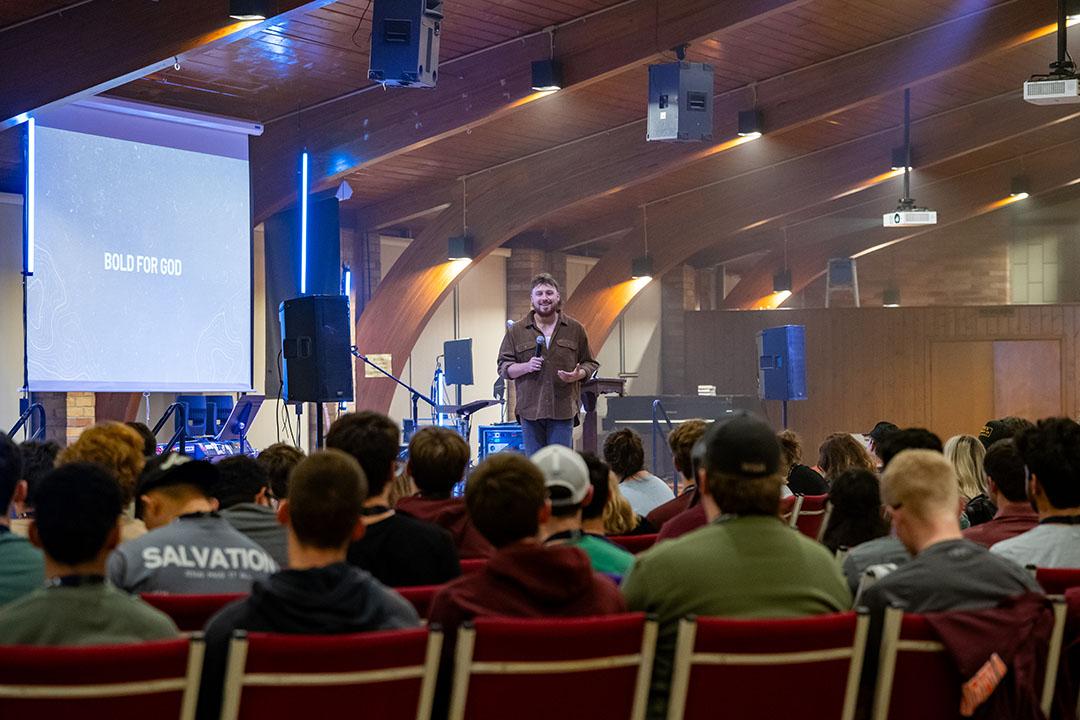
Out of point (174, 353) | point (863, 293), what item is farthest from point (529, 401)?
point (863, 293)

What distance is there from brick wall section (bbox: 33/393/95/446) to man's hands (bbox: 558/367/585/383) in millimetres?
5288

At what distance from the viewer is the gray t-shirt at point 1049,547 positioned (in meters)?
3.26

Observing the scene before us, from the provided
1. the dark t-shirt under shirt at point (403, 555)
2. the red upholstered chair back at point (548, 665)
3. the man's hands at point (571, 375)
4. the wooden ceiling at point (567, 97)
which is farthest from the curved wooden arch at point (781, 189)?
the red upholstered chair back at point (548, 665)

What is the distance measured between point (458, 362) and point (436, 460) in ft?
33.7

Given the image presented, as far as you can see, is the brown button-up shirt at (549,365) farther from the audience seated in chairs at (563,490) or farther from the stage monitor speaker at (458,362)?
the stage monitor speaker at (458,362)

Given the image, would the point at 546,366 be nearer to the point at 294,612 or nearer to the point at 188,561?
the point at 188,561

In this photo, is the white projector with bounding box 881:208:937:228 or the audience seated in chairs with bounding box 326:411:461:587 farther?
the white projector with bounding box 881:208:937:228

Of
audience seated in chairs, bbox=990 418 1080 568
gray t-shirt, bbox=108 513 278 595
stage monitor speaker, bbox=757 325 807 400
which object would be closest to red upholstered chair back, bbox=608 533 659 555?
audience seated in chairs, bbox=990 418 1080 568

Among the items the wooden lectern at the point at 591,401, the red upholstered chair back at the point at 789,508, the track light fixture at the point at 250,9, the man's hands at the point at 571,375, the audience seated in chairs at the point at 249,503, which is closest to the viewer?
the audience seated in chairs at the point at 249,503

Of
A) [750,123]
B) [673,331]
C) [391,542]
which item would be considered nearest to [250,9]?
[391,542]

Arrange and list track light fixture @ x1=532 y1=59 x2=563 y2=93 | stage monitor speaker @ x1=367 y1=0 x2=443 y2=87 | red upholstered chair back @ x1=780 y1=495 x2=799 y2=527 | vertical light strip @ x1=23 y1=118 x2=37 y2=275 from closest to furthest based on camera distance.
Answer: red upholstered chair back @ x1=780 y1=495 x2=799 y2=527
stage monitor speaker @ x1=367 y1=0 x2=443 y2=87
vertical light strip @ x1=23 y1=118 x2=37 y2=275
track light fixture @ x1=532 y1=59 x2=563 y2=93

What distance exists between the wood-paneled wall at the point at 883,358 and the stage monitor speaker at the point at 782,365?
18.0 ft

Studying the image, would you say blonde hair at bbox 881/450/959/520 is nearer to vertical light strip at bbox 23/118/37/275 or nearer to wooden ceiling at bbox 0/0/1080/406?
wooden ceiling at bbox 0/0/1080/406

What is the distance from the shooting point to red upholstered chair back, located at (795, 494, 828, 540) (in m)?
5.14
